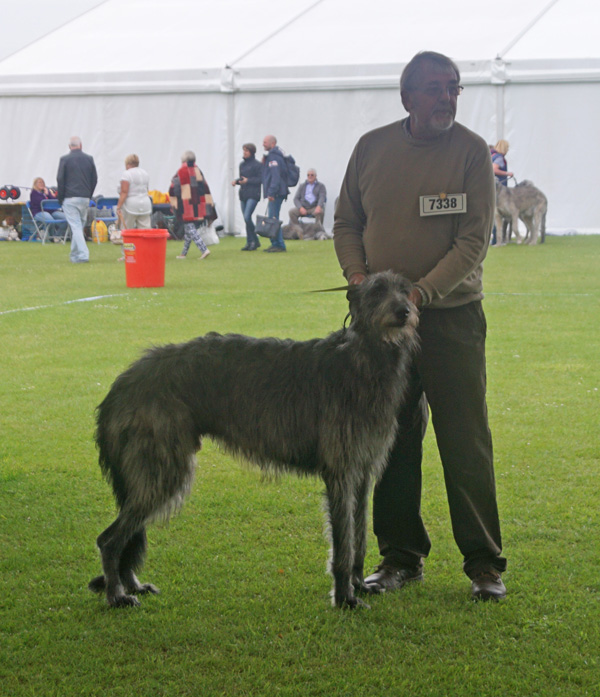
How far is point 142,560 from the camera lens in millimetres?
3924

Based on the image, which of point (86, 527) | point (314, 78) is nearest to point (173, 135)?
point (314, 78)

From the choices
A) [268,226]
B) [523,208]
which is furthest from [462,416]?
[523,208]

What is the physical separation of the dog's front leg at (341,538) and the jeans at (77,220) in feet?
47.0

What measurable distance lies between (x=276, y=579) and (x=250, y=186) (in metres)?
16.5

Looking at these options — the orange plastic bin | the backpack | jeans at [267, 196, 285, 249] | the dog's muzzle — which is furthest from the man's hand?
the backpack

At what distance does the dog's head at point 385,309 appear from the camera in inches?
137

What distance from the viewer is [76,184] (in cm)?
1691

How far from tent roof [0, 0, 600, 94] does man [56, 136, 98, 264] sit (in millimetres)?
6764

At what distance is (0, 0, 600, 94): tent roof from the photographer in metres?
21.8

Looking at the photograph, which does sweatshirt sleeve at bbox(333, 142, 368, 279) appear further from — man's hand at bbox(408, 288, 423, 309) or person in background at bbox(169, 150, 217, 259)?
person in background at bbox(169, 150, 217, 259)

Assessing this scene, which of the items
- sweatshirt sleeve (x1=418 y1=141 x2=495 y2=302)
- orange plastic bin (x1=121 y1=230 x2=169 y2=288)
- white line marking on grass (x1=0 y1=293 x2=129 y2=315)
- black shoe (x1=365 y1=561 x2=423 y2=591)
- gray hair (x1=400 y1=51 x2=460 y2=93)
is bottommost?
black shoe (x1=365 y1=561 x2=423 y2=591)

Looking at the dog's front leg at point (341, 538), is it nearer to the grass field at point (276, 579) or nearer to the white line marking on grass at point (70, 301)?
the grass field at point (276, 579)

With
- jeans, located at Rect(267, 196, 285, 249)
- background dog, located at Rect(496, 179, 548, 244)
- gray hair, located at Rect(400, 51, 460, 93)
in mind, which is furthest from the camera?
background dog, located at Rect(496, 179, 548, 244)

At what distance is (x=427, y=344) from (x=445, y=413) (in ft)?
1.01
